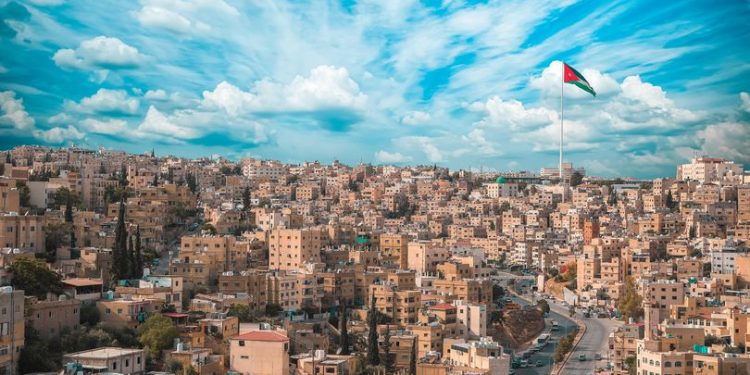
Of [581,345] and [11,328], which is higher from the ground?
[11,328]

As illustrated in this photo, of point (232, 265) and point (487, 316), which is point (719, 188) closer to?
point (487, 316)

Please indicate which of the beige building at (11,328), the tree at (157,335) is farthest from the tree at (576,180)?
the beige building at (11,328)

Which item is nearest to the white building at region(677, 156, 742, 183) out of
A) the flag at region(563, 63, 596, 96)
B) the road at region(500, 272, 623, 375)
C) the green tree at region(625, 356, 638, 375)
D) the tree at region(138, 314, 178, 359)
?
the flag at region(563, 63, 596, 96)

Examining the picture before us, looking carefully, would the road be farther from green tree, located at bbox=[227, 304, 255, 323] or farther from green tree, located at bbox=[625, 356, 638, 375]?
green tree, located at bbox=[227, 304, 255, 323]

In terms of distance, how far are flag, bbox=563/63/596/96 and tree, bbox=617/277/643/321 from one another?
10.7 metres

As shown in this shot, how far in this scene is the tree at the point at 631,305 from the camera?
21.3 m

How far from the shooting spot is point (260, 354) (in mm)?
12930

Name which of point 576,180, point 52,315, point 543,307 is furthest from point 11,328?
point 576,180

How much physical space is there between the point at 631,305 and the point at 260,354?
11821 millimetres

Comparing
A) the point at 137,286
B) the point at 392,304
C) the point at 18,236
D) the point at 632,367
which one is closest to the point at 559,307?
the point at 392,304

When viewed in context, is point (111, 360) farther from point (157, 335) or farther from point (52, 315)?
point (52, 315)

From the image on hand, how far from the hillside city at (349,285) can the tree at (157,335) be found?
0.04 metres

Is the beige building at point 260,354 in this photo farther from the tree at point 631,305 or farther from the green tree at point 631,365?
the tree at point 631,305

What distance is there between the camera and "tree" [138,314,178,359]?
1298cm
